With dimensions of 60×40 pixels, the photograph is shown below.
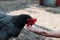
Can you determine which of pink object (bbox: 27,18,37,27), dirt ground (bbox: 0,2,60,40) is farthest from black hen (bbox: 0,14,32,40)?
dirt ground (bbox: 0,2,60,40)

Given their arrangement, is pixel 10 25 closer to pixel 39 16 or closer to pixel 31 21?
pixel 31 21

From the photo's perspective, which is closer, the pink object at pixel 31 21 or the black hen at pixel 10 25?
the black hen at pixel 10 25

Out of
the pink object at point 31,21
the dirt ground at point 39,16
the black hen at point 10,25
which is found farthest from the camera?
the dirt ground at point 39,16

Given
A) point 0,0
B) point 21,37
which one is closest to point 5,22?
point 21,37

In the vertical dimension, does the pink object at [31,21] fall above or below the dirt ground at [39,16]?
above

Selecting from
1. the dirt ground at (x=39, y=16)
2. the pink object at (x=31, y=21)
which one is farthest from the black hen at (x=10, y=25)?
the dirt ground at (x=39, y=16)

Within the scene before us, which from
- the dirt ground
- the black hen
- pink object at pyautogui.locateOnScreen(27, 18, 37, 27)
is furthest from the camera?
the dirt ground

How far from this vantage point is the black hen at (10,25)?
3.66 m

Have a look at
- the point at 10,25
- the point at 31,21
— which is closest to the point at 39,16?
the point at 31,21

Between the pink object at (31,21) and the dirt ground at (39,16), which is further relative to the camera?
the dirt ground at (39,16)

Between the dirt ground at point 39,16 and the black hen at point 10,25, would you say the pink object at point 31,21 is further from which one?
the dirt ground at point 39,16

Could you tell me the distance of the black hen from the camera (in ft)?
12.0

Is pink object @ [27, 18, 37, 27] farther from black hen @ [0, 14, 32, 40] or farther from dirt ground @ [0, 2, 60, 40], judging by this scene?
dirt ground @ [0, 2, 60, 40]

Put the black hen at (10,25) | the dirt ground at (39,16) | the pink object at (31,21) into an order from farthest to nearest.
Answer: the dirt ground at (39,16), the pink object at (31,21), the black hen at (10,25)
